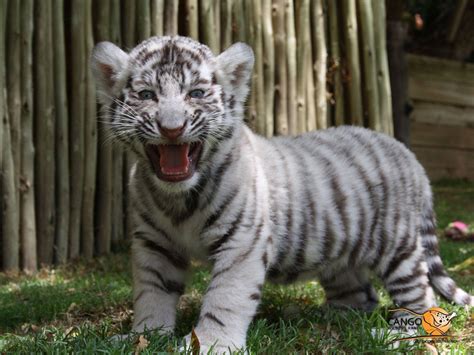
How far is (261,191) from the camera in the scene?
3816mm

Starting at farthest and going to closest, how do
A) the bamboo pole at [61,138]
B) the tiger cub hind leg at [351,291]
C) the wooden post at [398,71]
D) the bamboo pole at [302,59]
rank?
1. the wooden post at [398,71]
2. the bamboo pole at [302,59]
3. the bamboo pole at [61,138]
4. the tiger cub hind leg at [351,291]

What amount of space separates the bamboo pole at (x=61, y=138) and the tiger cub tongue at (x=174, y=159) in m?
2.78

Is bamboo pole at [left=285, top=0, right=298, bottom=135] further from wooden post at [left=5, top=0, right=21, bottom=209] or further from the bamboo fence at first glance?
wooden post at [left=5, top=0, right=21, bottom=209]

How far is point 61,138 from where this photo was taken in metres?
6.05

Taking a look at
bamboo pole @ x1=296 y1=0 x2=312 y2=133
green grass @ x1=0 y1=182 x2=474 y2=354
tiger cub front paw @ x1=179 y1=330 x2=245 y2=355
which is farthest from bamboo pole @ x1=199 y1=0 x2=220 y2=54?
tiger cub front paw @ x1=179 y1=330 x2=245 y2=355

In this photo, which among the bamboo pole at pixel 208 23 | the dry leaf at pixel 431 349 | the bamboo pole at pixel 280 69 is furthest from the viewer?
the bamboo pole at pixel 280 69

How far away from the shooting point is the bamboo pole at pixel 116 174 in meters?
6.22

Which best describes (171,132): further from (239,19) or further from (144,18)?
(239,19)

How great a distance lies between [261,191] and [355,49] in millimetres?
3792

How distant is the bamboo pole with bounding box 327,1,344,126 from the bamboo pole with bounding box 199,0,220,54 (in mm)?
1322

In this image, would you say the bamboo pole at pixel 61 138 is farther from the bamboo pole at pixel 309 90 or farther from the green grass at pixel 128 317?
the bamboo pole at pixel 309 90

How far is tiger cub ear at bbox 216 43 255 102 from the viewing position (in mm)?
3727

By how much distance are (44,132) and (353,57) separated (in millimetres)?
3029

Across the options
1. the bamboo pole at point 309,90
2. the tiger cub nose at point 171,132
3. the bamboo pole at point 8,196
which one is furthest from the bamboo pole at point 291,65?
the tiger cub nose at point 171,132
